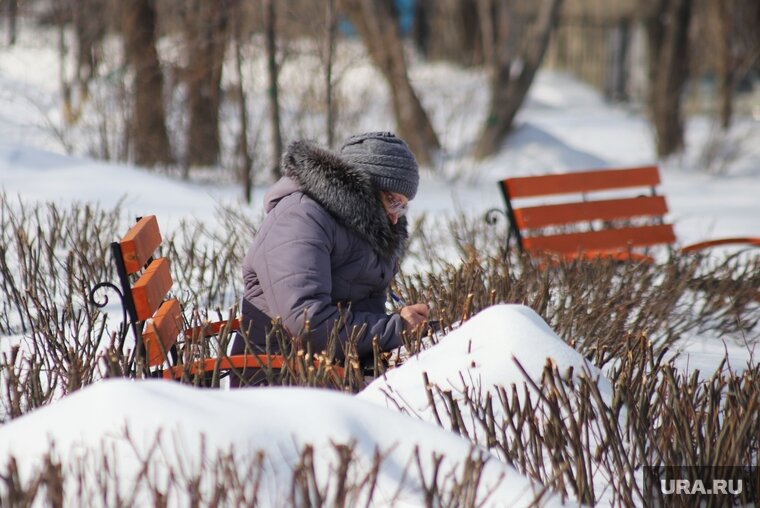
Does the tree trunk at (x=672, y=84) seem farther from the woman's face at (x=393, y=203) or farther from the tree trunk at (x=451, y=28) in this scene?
the woman's face at (x=393, y=203)

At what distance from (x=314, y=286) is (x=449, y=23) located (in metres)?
22.9

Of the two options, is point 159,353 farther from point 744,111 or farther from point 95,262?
point 744,111

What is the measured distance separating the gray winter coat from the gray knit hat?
0.15 feet

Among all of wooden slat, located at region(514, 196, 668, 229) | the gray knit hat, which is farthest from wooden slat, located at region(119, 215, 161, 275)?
wooden slat, located at region(514, 196, 668, 229)

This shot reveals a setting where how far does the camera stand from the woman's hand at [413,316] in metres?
3.11

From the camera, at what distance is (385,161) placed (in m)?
3.24

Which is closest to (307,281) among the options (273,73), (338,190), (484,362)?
(338,190)

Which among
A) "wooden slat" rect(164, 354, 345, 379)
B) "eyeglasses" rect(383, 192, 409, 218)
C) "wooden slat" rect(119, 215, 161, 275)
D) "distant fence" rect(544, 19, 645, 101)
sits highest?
"distant fence" rect(544, 19, 645, 101)

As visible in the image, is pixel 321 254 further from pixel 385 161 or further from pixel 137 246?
pixel 137 246

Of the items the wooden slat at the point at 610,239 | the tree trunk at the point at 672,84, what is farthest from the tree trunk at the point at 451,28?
the wooden slat at the point at 610,239

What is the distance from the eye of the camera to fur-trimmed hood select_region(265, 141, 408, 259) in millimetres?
3170

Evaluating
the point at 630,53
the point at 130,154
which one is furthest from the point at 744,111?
the point at 130,154

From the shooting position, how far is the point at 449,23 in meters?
25.2

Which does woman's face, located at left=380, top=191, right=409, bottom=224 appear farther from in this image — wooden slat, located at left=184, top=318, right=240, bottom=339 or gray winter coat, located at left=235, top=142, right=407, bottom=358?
wooden slat, located at left=184, top=318, right=240, bottom=339
